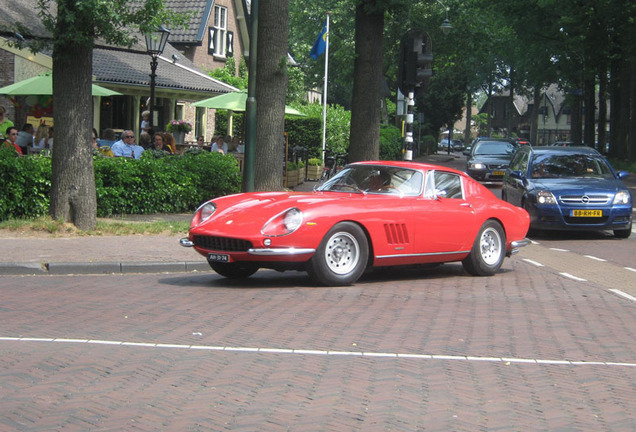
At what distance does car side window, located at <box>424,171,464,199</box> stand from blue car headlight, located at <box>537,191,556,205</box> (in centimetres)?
488

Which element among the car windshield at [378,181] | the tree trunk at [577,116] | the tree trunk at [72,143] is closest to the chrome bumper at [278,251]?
the car windshield at [378,181]

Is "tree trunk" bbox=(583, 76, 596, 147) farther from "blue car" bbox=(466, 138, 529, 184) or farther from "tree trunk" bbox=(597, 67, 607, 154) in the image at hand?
"blue car" bbox=(466, 138, 529, 184)

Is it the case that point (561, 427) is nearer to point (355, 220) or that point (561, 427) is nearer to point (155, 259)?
point (355, 220)

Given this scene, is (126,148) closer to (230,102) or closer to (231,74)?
(230,102)

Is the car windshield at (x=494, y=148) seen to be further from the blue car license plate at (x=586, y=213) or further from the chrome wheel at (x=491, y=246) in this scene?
the chrome wheel at (x=491, y=246)

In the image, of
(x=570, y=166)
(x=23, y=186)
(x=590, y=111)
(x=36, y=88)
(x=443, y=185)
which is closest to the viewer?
(x=443, y=185)

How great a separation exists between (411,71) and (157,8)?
4547 millimetres

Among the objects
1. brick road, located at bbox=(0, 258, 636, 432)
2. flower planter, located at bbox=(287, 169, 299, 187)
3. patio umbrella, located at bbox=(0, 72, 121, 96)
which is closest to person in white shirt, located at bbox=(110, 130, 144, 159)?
patio umbrella, located at bbox=(0, 72, 121, 96)

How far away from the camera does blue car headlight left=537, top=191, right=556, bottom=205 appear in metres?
15.7

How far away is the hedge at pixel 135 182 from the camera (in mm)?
14141

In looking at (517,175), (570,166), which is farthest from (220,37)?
(570,166)

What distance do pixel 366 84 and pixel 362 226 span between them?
8007 mm

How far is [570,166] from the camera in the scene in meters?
16.9

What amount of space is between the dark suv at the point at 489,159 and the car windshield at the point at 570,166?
13.4m
